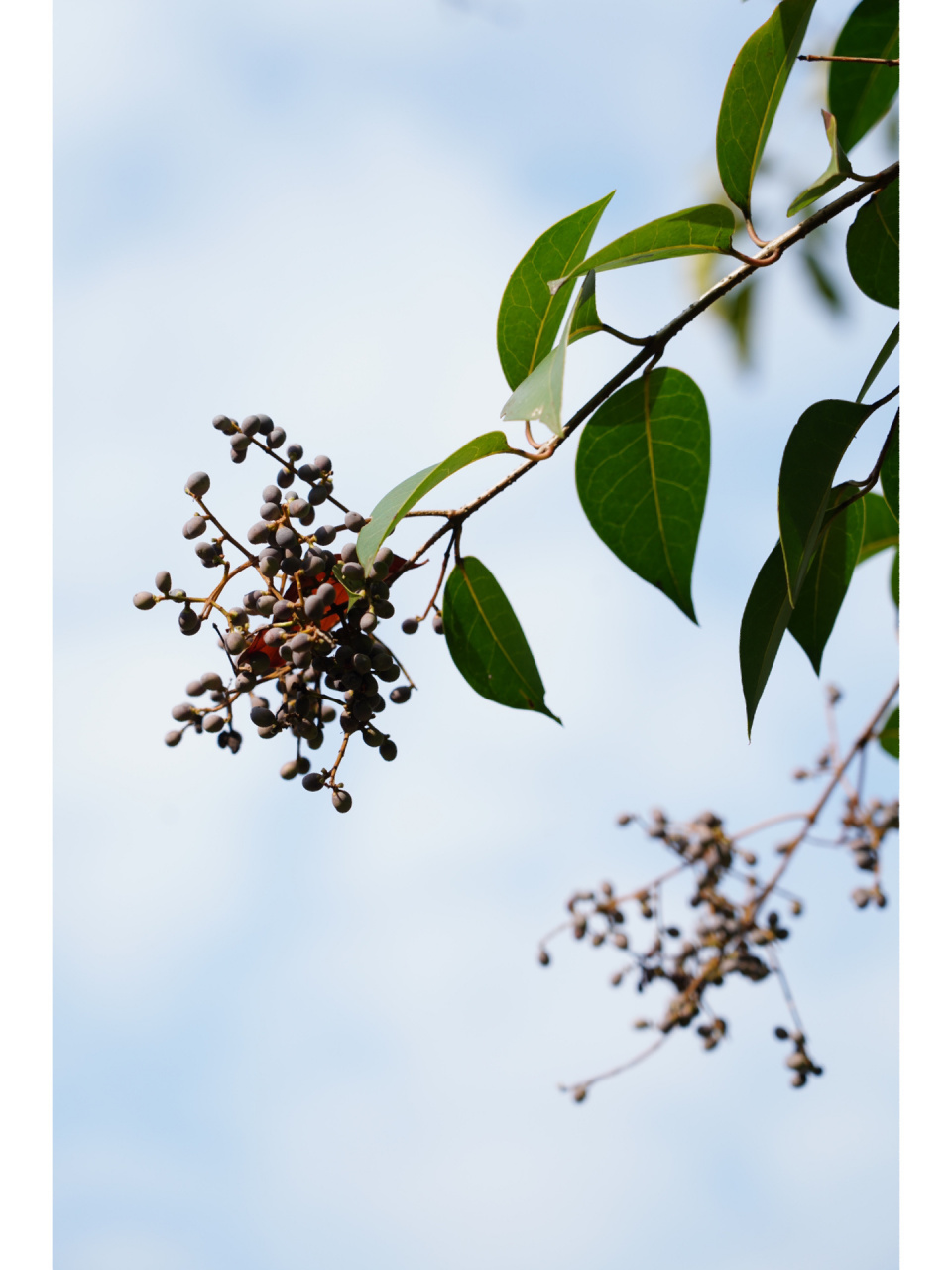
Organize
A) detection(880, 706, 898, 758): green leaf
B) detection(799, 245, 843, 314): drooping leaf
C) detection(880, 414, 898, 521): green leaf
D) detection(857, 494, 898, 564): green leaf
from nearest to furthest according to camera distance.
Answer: detection(880, 414, 898, 521): green leaf < detection(857, 494, 898, 564): green leaf < detection(880, 706, 898, 758): green leaf < detection(799, 245, 843, 314): drooping leaf

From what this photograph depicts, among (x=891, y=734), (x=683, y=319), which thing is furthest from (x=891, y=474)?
(x=891, y=734)

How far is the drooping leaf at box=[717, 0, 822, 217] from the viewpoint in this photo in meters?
0.73

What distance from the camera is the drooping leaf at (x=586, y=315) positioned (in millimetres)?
693

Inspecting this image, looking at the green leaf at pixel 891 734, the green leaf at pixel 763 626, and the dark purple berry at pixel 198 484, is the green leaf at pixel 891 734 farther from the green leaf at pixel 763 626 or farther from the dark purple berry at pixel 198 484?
the dark purple berry at pixel 198 484

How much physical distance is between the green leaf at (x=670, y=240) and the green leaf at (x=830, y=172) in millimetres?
83

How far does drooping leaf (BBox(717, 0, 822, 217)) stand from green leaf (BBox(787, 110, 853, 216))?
136 millimetres

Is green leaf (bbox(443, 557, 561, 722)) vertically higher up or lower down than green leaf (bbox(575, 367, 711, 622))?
lower down

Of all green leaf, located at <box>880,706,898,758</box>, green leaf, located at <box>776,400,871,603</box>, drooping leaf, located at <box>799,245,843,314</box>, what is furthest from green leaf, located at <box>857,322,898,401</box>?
drooping leaf, located at <box>799,245,843,314</box>

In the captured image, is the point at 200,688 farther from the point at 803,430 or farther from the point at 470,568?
the point at 803,430

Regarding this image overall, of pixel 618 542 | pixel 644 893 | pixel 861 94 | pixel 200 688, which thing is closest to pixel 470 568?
pixel 618 542

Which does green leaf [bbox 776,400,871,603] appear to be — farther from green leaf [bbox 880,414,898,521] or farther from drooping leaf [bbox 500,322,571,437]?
drooping leaf [bbox 500,322,571,437]

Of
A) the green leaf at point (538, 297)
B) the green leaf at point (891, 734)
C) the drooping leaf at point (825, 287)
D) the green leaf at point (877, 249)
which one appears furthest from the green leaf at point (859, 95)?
the drooping leaf at point (825, 287)

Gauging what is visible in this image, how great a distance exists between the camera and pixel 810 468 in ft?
2.43
